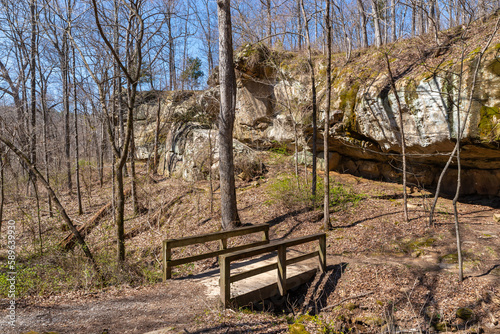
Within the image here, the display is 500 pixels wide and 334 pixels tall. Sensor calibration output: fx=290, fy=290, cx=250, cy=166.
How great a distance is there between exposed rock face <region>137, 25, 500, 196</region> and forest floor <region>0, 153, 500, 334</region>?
153cm

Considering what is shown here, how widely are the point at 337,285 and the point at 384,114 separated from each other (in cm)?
629

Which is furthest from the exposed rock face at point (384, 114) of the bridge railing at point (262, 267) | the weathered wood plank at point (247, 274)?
the weathered wood plank at point (247, 274)

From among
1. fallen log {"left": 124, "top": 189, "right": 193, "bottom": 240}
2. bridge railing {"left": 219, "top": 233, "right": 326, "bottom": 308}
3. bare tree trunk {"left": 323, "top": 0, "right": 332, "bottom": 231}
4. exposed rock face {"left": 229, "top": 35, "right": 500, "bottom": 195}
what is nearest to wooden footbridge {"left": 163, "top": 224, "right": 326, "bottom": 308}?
bridge railing {"left": 219, "top": 233, "right": 326, "bottom": 308}

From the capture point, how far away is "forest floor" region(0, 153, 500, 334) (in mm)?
4230

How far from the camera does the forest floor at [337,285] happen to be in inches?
167

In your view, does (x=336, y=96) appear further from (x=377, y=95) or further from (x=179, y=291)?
(x=179, y=291)

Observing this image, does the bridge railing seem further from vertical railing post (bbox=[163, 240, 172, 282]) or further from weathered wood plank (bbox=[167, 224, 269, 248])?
vertical railing post (bbox=[163, 240, 172, 282])

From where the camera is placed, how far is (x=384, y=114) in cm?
980

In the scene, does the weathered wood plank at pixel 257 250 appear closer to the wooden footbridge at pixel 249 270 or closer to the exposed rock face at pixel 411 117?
the wooden footbridge at pixel 249 270

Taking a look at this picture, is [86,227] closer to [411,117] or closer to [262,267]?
[262,267]

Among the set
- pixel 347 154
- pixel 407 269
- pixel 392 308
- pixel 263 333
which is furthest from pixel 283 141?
pixel 263 333

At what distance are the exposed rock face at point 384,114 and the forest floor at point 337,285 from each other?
1535 millimetres

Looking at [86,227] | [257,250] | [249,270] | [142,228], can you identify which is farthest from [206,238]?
[86,227]

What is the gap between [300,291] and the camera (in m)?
6.15
